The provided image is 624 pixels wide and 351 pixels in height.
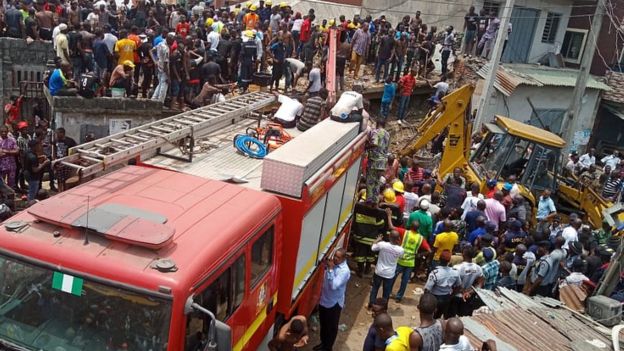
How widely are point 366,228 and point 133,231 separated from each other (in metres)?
6.38

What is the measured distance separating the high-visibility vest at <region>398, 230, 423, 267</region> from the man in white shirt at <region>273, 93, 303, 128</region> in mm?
2608

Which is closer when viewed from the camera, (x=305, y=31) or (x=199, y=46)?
(x=199, y=46)

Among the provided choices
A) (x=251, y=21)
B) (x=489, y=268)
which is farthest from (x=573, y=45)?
(x=489, y=268)

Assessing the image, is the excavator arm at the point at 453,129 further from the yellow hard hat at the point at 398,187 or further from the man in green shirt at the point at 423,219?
the man in green shirt at the point at 423,219

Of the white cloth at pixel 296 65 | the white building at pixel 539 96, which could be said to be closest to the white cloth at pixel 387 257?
the white cloth at pixel 296 65

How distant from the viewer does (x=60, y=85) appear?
40.9 ft

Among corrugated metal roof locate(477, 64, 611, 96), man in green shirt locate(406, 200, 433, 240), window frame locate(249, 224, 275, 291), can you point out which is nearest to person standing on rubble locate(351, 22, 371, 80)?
corrugated metal roof locate(477, 64, 611, 96)

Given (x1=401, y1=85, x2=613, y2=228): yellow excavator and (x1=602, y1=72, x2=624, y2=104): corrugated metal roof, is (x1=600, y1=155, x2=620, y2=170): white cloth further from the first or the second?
(x1=401, y1=85, x2=613, y2=228): yellow excavator

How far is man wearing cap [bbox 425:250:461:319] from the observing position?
343 inches

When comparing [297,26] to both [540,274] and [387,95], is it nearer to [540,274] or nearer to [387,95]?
[387,95]

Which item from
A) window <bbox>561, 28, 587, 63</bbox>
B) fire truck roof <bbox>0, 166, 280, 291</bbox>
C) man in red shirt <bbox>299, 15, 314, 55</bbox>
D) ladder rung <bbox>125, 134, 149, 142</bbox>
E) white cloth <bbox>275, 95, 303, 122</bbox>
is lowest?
fire truck roof <bbox>0, 166, 280, 291</bbox>

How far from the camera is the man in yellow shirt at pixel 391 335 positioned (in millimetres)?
6031

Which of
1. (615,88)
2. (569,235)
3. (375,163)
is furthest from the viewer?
(615,88)

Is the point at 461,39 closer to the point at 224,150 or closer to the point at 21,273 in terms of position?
the point at 224,150
